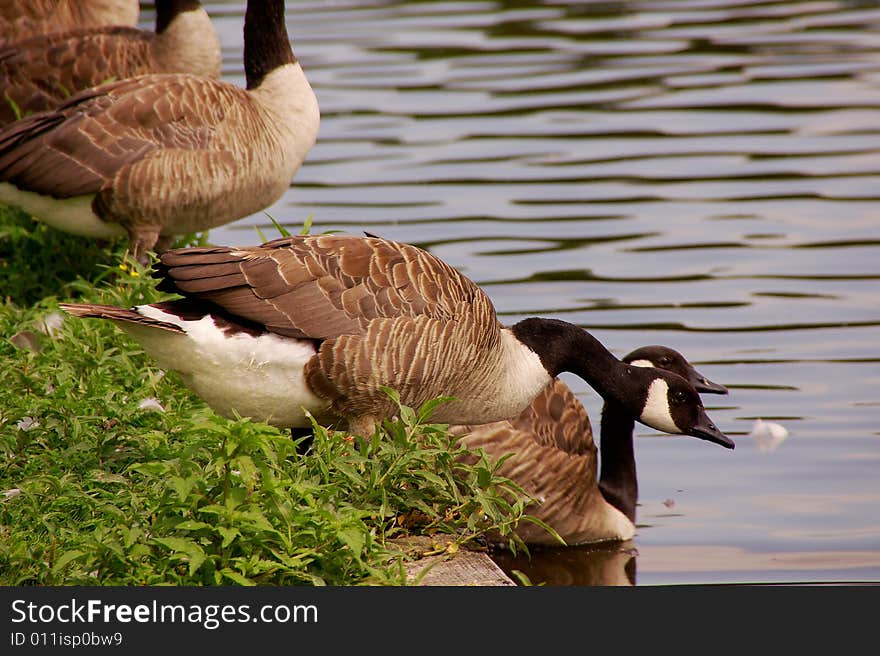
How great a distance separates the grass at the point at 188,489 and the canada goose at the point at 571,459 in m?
0.35

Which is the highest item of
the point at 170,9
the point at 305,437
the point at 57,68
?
the point at 170,9

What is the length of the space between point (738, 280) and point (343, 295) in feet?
17.1

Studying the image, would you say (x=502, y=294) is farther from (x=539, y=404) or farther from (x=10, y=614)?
(x=10, y=614)

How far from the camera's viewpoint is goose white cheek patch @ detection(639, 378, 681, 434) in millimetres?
6676

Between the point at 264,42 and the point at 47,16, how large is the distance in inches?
134

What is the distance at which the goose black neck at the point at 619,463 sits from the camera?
292 inches

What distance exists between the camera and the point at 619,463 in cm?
752

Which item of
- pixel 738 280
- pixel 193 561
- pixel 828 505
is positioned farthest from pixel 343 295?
pixel 738 280

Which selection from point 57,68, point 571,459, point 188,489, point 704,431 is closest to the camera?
point 188,489

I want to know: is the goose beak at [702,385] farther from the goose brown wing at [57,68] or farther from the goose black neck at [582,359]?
the goose brown wing at [57,68]

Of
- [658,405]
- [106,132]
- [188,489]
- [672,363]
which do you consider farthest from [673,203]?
[188,489]

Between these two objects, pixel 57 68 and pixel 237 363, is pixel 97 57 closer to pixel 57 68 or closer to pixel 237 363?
pixel 57 68

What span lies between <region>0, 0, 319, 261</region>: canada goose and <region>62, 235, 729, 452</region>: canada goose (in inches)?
98.2

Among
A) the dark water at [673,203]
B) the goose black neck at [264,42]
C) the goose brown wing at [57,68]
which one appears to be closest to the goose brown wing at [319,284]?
the dark water at [673,203]
